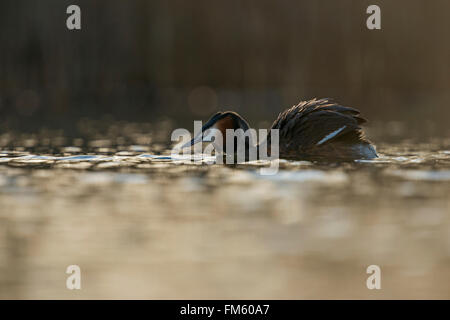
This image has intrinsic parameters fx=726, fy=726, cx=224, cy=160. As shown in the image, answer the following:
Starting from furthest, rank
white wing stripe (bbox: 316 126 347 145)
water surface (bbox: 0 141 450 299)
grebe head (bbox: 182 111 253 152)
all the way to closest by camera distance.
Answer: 1. grebe head (bbox: 182 111 253 152)
2. white wing stripe (bbox: 316 126 347 145)
3. water surface (bbox: 0 141 450 299)

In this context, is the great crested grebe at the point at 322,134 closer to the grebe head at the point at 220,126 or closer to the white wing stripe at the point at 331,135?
the white wing stripe at the point at 331,135

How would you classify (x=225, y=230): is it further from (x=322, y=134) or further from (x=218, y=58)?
(x=218, y=58)

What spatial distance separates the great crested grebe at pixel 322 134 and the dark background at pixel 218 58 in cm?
933

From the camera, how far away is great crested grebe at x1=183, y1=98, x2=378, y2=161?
10.1 metres

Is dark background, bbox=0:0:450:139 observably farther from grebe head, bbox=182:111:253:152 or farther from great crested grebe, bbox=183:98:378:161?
great crested grebe, bbox=183:98:378:161

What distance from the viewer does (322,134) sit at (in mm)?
10227

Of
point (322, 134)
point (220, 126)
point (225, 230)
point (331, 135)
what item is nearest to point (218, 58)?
point (220, 126)

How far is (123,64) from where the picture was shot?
951 inches

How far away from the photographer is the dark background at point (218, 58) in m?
21.5

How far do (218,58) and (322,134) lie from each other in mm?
16128

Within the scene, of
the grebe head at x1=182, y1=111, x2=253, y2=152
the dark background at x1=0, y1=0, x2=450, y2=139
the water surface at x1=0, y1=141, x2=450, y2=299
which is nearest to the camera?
the water surface at x1=0, y1=141, x2=450, y2=299

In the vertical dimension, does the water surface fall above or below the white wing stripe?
below

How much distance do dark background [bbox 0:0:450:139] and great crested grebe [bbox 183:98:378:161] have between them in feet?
30.6

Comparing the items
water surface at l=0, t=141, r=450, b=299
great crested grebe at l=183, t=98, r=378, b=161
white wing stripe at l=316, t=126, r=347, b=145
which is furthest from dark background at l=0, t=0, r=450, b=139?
water surface at l=0, t=141, r=450, b=299
